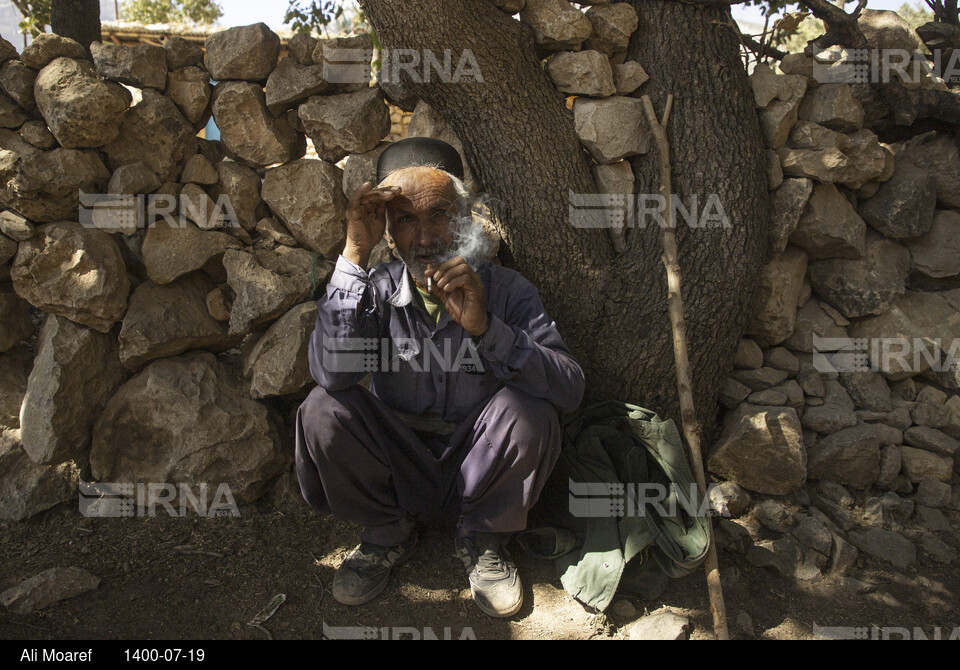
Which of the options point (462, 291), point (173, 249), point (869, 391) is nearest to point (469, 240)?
point (462, 291)

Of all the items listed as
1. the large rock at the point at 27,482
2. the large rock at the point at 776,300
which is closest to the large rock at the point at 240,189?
the large rock at the point at 27,482

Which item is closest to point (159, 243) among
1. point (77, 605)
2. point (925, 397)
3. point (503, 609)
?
point (77, 605)

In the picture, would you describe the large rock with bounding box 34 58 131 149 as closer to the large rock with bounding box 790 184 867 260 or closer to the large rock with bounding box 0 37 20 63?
the large rock with bounding box 0 37 20 63

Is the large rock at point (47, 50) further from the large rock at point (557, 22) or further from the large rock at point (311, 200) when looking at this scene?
the large rock at point (557, 22)

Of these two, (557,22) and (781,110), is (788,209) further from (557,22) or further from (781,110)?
(557,22)

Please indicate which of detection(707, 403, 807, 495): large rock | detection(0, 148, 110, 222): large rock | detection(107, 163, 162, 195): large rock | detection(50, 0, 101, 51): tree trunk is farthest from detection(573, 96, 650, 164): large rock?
detection(50, 0, 101, 51): tree trunk

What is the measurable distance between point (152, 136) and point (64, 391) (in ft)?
3.80

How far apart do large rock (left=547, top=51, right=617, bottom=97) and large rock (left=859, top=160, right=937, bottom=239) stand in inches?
54.1

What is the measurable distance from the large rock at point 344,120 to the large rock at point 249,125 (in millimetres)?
140

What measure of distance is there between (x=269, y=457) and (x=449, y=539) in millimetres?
885

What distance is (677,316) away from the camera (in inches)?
106

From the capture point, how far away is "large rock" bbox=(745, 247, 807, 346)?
2.96 metres

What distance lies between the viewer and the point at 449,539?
8.77ft

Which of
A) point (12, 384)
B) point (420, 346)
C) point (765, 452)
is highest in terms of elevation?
point (420, 346)
